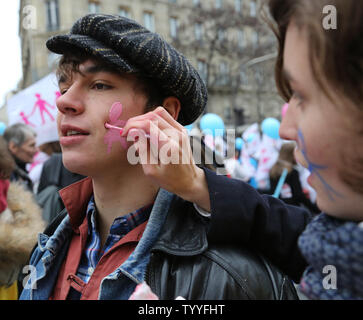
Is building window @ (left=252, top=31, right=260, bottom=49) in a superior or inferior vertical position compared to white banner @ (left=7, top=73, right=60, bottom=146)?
superior

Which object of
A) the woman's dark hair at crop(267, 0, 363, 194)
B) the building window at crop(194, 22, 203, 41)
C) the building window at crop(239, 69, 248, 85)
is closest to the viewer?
the woman's dark hair at crop(267, 0, 363, 194)

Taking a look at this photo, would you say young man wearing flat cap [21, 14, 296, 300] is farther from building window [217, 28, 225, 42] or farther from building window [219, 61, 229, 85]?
building window [219, 61, 229, 85]

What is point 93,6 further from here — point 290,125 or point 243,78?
point 290,125

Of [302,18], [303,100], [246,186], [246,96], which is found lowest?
[246,96]

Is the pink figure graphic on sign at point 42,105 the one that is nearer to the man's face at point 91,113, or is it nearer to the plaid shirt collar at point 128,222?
the man's face at point 91,113

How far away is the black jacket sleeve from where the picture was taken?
118 centimetres

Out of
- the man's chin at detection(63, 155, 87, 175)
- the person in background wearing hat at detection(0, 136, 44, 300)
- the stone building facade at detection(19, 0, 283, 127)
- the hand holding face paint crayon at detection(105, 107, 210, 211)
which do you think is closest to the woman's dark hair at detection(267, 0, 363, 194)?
the hand holding face paint crayon at detection(105, 107, 210, 211)

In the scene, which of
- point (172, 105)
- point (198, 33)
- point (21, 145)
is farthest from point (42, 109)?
point (198, 33)

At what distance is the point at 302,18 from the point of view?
0.81 m

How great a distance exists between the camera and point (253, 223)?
123cm

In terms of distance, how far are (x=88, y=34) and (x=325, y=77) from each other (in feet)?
3.24

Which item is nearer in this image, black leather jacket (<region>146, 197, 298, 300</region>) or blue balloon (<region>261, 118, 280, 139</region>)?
black leather jacket (<region>146, 197, 298, 300</region>)
